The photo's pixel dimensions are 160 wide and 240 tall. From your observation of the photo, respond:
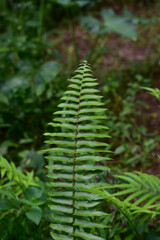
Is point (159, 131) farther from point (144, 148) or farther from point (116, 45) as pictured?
point (116, 45)

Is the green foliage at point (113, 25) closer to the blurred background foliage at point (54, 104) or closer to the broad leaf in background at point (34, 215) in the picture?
the blurred background foliage at point (54, 104)

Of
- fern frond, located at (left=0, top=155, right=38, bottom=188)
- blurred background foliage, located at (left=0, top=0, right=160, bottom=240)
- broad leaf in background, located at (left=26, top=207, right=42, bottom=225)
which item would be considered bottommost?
broad leaf in background, located at (left=26, top=207, right=42, bottom=225)

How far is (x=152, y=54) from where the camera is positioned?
3572 millimetres

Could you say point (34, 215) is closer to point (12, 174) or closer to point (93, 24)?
point (12, 174)

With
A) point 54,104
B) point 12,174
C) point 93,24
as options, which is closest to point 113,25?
point 93,24

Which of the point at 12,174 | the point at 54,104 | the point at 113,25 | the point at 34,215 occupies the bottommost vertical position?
the point at 34,215

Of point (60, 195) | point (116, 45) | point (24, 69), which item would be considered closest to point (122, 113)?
point (24, 69)

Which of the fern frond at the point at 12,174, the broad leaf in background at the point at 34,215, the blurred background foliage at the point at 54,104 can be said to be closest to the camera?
the broad leaf in background at the point at 34,215

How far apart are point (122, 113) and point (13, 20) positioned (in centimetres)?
166

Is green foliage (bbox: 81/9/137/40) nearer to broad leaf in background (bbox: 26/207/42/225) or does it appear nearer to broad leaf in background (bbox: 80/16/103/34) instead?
broad leaf in background (bbox: 80/16/103/34)

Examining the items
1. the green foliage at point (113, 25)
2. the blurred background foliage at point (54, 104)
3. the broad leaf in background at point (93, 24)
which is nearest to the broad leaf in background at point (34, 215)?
the blurred background foliage at point (54, 104)

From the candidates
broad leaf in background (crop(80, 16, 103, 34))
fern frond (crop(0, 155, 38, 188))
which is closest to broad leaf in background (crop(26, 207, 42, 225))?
fern frond (crop(0, 155, 38, 188))

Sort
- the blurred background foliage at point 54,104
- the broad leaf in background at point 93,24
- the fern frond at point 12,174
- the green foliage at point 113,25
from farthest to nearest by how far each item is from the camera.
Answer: the broad leaf in background at point 93,24
the green foliage at point 113,25
the blurred background foliage at point 54,104
the fern frond at point 12,174

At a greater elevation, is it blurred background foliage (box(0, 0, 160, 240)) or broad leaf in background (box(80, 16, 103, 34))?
broad leaf in background (box(80, 16, 103, 34))
